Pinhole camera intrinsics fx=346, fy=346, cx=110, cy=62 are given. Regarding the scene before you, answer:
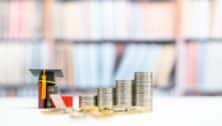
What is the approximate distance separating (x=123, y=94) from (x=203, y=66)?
5.05 feet

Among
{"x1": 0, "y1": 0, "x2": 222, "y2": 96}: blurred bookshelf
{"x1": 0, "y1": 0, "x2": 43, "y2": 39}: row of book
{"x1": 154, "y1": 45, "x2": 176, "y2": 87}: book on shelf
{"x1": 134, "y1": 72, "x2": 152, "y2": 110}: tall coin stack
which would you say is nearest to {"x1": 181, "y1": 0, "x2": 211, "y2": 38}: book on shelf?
{"x1": 0, "y1": 0, "x2": 222, "y2": 96}: blurred bookshelf

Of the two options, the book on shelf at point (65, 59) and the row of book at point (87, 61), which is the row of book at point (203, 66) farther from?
the book on shelf at point (65, 59)

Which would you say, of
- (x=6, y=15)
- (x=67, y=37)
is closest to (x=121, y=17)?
(x=67, y=37)

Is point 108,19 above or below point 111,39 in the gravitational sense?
above

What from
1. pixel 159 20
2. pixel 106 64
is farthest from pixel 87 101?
pixel 159 20

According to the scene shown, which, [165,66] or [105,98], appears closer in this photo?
[105,98]

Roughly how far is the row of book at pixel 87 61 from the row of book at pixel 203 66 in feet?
0.43

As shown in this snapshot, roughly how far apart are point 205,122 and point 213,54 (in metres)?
1.68

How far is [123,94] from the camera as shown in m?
1.12

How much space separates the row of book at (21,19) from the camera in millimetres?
2512

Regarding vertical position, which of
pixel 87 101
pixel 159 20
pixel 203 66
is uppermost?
pixel 159 20

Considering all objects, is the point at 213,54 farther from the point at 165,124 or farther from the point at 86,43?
the point at 165,124

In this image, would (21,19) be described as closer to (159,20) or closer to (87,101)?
(159,20)

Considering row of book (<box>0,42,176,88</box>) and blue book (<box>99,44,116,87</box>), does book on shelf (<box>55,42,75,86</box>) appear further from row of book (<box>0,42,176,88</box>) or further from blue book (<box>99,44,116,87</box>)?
blue book (<box>99,44,116,87</box>)
